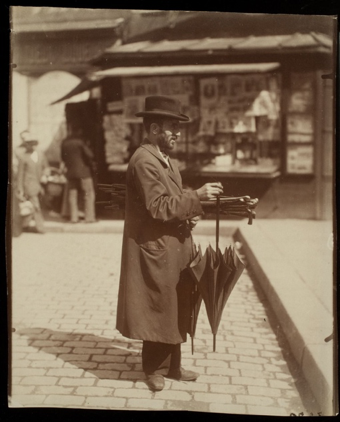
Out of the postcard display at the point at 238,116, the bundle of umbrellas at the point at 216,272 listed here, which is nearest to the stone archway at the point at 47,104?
the bundle of umbrellas at the point at 216,272

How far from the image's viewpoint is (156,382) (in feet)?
14.0

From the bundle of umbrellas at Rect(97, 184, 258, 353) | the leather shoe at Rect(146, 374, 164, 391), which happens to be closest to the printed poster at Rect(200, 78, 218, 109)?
the bundle of umbrellas at Rect(97, 184, 258, 353)

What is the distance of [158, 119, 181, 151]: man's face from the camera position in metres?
4.12

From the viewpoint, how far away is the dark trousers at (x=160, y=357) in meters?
4.30

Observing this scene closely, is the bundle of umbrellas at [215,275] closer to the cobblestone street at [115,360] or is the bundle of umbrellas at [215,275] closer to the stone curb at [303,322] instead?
the cobblestone street at [115,360]

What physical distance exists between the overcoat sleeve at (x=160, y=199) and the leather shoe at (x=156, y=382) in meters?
1.31

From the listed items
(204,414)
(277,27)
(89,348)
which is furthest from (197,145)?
(204,414)

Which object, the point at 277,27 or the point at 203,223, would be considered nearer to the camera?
the point at 277,27

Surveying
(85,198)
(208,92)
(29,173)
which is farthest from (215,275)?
(208,92)

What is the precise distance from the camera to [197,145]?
942 centimetres

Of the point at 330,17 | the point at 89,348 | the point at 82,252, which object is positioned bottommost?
the point at 89,348

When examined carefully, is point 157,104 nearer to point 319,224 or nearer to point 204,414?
point 319,224

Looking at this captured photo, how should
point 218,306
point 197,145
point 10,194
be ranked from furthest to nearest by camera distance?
point 197,145
point 10,194
point 218,306

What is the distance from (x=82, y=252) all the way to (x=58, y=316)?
2062 mm
